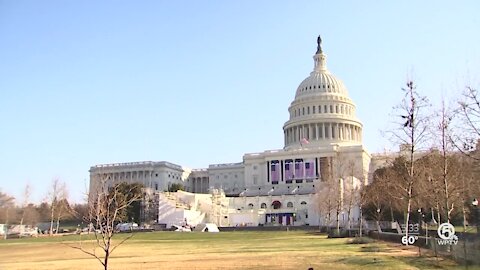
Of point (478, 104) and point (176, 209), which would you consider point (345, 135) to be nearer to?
point (176, 209)

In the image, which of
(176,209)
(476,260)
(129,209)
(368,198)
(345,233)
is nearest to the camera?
(476,260)

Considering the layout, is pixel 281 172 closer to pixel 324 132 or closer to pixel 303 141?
pixel 303 141

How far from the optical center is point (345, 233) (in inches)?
2485

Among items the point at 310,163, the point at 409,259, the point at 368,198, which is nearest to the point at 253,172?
the point at 310,163

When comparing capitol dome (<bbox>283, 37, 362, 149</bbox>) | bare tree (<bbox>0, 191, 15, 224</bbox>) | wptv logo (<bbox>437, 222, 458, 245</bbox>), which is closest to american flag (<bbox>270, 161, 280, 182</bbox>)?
capitol dome (<bbox>283, 37, 362, 149</bbox>)

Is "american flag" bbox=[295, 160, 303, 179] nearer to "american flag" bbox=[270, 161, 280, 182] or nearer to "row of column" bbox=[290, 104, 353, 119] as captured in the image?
"american flag" bbox=[270, 161, 280, 182]

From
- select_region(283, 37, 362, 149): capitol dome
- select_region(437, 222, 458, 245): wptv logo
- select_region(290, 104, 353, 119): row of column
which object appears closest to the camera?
select_region(437, 222, 458, 245): wptv logo

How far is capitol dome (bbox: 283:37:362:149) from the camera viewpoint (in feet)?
519

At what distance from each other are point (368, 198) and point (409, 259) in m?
49.4

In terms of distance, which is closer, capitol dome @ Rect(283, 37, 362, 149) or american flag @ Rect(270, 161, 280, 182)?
american flag @ Rect(270, 161, 280, 182)

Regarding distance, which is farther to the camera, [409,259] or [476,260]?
[409,259]

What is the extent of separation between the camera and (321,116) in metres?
157

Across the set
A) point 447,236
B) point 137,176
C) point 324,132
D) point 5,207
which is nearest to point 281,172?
point 324,132

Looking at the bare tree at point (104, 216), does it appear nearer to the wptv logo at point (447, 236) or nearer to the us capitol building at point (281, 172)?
the wptv logo at point (447, 236)
